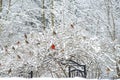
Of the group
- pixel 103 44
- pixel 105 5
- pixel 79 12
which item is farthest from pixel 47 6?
pixel 103 44

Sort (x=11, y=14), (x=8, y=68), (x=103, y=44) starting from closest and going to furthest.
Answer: (x=8, y=68) → (x=103, y=44) → (x=11, y=14)

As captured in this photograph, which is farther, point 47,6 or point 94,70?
point 47,6

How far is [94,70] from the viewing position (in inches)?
266

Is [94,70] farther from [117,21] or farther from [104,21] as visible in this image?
[117,21]

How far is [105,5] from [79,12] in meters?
1.20

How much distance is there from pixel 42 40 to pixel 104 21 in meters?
5.93

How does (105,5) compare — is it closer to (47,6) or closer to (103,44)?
(47,6)

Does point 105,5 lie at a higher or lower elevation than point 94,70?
higher

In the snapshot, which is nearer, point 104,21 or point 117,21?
point 104,21

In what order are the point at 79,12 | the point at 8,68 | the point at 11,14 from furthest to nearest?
the point at 79,12
the point at 11,14
the point at 8,68

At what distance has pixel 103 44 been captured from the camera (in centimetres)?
770

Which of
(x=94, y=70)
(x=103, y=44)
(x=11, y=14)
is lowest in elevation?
(x=94, y=70)

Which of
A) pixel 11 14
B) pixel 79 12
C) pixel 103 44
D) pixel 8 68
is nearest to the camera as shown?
pixel 8 68

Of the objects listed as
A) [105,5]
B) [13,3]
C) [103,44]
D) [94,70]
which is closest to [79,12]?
[105,5]
